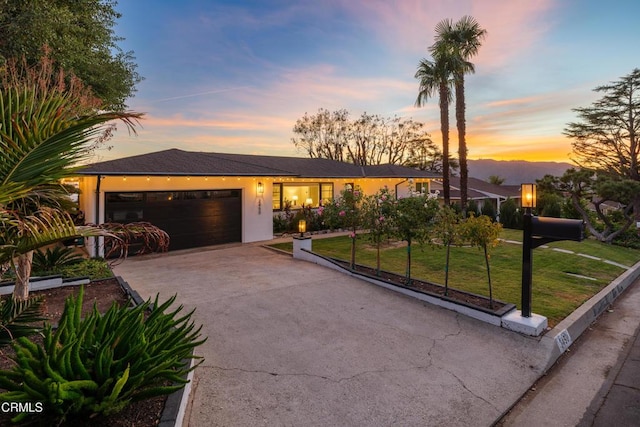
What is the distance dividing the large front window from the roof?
2.89ft

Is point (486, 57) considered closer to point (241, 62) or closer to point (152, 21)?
point (241, 62)

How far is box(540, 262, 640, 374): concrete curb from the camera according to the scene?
5.09 meters

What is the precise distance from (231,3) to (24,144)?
13040 millimetres

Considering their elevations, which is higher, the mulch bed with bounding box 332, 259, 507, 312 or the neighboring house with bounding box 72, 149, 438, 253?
the neighboring house with bounding box 72, 149, 438, 253

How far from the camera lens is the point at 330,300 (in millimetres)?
6805

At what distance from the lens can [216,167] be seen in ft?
42.6

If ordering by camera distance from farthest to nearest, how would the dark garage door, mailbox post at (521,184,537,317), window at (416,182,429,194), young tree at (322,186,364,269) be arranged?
window at (416,182,429,194), the dark garage door, young tree at (322,186,364,269), mailbox post at (521,184,537,317)

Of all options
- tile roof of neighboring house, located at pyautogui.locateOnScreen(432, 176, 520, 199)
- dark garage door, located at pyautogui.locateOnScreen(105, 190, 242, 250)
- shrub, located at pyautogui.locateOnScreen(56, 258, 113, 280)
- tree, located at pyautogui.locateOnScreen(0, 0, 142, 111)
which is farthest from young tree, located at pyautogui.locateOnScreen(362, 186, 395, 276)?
tile roof of neighboring house, located at pyautogui.locateOnScreen(432, 176, 520, 199)

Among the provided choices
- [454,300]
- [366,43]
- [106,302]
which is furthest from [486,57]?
[106,302]

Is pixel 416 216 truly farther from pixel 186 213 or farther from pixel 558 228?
pixel 186 213

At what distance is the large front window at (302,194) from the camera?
17.3 metres

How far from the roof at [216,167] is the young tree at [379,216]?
6352 millimetres

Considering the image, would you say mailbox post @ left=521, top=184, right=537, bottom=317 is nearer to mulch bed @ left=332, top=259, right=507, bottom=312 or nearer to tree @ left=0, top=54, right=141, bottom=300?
mulch bed @ left=332, top=259, right=507, bottom=312

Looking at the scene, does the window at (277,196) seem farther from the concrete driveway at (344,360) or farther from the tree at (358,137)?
the tree at (358,137)
